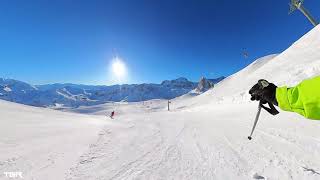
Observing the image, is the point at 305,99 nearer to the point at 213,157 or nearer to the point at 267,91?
the point at 267,91

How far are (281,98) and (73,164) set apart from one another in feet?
16.2

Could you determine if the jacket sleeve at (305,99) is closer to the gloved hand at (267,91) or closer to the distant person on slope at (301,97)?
the distant person on slope at (301,97)

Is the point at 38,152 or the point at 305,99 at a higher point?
the point at 305,99

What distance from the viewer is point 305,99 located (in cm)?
244

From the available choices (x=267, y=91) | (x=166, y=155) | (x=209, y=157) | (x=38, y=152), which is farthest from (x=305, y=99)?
(x=38, y=152)

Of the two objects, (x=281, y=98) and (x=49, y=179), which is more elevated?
(x=281, y=98)

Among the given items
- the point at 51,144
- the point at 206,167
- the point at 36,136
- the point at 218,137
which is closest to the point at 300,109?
the point at 206,167

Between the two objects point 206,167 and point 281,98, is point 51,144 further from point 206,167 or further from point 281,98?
point 281,98

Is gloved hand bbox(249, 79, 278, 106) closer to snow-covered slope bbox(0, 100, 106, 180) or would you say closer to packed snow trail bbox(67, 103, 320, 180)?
packed snow trail bbox(67, 103, 320, 180)

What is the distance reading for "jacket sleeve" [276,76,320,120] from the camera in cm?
237

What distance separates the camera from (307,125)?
35.4ft

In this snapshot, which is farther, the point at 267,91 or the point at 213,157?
the point at 213,157

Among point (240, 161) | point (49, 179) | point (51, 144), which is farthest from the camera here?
point (51, 144)

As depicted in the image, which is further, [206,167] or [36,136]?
[36,136]
